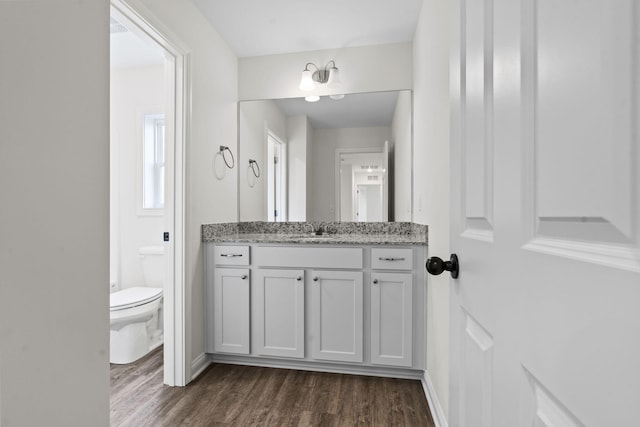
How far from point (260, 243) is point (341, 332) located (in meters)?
0.80

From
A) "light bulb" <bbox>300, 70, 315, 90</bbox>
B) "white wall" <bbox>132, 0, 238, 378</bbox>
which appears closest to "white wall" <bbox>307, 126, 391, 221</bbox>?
"light bulb" <bbox>300, 70, 315, 90</bbox>

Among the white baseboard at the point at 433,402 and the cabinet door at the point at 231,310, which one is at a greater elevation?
the cabinet door at the point at 231,310

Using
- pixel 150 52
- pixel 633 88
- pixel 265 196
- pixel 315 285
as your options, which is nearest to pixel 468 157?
pixel 633 88

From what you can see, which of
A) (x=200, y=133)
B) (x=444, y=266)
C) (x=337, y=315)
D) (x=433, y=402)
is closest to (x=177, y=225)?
(x=200, y=133)

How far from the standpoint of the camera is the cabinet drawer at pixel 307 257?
2.07 meters

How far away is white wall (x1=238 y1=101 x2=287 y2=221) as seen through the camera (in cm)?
269

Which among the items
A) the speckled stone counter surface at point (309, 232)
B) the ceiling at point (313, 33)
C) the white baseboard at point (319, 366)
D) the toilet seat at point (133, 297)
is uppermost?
the ceiling at point (313, 33)

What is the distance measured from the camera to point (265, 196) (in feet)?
→ 9.02

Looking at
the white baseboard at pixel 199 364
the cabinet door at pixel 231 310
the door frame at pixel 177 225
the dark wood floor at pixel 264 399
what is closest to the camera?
the dark wood floor at pixel 264 399

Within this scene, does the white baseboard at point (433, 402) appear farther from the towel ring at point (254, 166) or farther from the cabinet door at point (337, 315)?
the towel ring at point (254, 166)

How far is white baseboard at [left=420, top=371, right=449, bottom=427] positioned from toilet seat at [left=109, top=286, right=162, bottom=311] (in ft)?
6.64

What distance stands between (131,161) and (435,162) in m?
2.69

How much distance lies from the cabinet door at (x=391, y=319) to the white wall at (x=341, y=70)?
1486mm

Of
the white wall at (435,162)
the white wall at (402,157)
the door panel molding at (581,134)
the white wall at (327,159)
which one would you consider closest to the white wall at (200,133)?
the white wall at (327,159)
